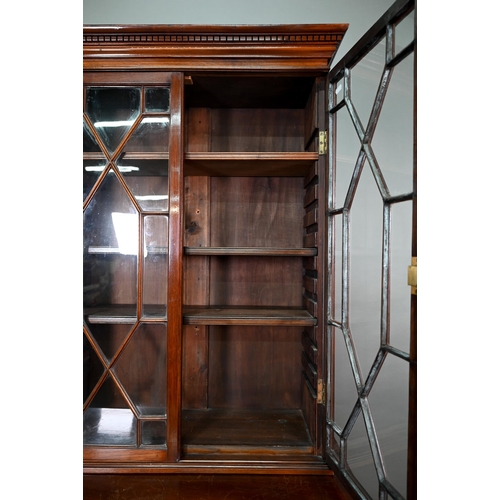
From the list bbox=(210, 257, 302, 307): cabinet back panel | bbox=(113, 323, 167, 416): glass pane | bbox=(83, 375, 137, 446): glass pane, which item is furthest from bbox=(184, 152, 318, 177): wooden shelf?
bbox=(83, 375, 137, 446): glass pane

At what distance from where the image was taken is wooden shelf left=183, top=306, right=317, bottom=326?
1479mm

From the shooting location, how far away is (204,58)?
1.42 meters

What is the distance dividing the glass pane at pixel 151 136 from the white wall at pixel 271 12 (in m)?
0.84

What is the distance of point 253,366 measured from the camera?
6.16 feet

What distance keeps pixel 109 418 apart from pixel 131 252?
658 mm

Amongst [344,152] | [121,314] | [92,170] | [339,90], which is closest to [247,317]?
[121,314]

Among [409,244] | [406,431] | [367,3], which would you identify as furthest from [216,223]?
[367,3]

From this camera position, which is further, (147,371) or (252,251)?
(252,251)

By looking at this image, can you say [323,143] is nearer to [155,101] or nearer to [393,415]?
[155,101]

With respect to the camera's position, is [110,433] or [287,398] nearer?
[110,433]

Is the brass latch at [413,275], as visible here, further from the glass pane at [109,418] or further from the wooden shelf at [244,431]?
the glass pane at [109,418]
